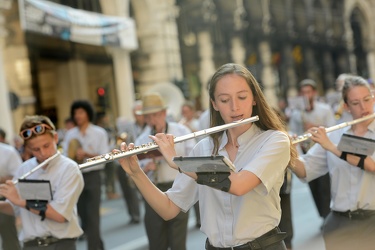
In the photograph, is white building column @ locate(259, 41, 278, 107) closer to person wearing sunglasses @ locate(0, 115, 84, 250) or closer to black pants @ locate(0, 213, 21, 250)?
black pants @ locate(0, 213, 21, 250)

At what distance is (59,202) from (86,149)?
4.76 metres

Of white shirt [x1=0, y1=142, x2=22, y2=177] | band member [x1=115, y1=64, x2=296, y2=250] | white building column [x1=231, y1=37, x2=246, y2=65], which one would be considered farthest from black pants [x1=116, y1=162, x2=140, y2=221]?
white building column [x1=231, y1=37, x2=246, y2=65]

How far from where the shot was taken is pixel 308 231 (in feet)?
32.3

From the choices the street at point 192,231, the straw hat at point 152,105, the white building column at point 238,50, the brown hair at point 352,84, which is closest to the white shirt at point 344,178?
the brown hair at point 352,84

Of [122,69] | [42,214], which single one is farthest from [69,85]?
[42,214]

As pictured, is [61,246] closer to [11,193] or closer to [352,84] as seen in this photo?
[11,193]

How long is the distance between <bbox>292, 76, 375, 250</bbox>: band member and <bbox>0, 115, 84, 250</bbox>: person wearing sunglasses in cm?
180

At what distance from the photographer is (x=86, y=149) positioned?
1022 cm

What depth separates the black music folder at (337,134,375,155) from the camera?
16.8ft

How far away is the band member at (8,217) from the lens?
23.1ft

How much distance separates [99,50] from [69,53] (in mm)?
2059

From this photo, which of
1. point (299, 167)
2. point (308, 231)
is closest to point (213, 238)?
point (299, 167)

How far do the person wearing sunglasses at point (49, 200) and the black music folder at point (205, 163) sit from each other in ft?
7.52

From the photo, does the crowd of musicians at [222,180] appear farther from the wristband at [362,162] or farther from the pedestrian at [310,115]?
the pedestrian at [310,115]
